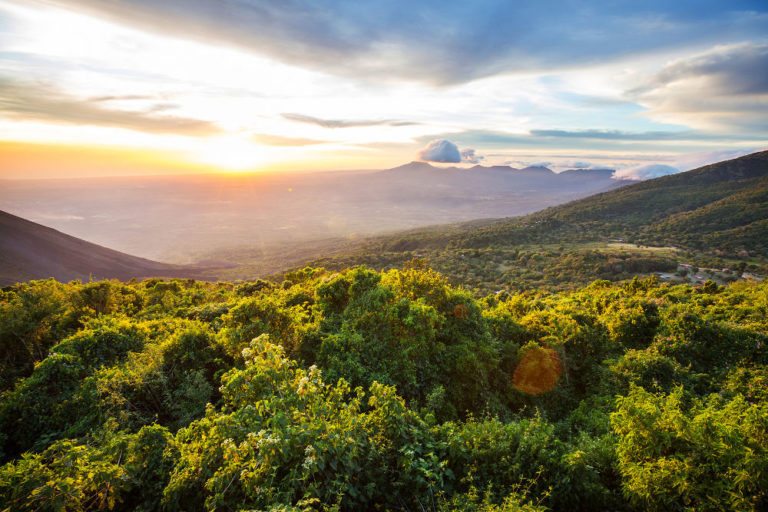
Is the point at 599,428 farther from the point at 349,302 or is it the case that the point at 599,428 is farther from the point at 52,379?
the point at 52,379

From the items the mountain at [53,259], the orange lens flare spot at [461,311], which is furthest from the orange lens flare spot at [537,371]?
the mountain at [53,259]

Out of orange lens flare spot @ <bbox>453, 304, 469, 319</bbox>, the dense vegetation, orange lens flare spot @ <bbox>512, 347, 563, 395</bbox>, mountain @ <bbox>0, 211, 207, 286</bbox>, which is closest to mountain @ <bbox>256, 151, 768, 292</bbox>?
orange lens flare spot @ <bbox>512, 347, 563, 395</bbox>

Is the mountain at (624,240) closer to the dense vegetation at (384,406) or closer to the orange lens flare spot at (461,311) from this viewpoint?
the dense vegetation at (384,406)

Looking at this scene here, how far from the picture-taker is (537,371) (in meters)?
10.9

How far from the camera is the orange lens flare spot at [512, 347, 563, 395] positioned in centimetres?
1048

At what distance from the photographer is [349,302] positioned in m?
11.1

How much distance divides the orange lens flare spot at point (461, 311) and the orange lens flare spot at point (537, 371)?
2664 millimetres

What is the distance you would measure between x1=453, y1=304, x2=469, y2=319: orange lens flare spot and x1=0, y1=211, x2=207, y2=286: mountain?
7496 cm

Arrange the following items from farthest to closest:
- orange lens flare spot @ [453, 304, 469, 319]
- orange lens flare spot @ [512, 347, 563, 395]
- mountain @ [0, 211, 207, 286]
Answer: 1. mountain @ [0, 211, 207, 286]
2. orange lens flare spot @ [453, 304, 469, 319]
3. orange lens flare spot @ [512, 347, 563, 395]

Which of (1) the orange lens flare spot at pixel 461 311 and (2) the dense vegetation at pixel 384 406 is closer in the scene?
(2) the dense vegetation at pixel 384 406

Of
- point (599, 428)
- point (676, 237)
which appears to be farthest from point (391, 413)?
point (676, 237)

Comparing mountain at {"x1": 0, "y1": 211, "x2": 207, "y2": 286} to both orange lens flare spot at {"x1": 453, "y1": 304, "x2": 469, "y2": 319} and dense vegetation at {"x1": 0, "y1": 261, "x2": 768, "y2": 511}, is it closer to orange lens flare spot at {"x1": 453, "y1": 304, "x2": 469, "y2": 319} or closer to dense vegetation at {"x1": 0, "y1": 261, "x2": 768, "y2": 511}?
dense vegetation at {"x1": 0, "y1": 261, "x2": 768, "y2": 511}

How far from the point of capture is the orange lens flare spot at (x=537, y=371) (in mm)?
10477

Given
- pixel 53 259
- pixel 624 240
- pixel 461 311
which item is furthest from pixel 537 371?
pixel 53 259
